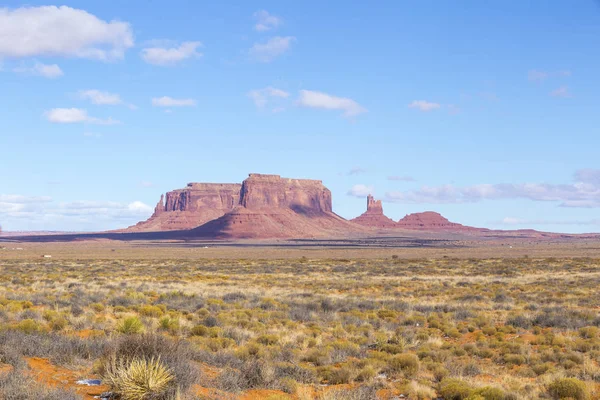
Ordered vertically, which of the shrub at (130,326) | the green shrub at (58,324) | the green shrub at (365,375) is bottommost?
the green shrub at (365,375)

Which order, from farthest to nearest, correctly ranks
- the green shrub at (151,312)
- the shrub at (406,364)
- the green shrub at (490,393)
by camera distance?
1. the green shrub at (151,312)
2. the shrub at (406,364)
3. the green shrub at (490,393)

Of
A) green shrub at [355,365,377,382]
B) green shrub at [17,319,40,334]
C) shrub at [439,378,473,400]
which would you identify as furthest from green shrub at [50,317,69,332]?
shrub at [439,378,473,400]

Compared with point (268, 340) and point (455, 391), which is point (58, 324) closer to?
point (268, 340)

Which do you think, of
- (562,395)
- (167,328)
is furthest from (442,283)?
(562,395)

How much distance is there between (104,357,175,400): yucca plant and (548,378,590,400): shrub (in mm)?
6126

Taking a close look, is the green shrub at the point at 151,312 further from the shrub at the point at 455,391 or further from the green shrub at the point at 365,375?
the shrub at the point at 455,391

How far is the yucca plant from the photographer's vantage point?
26.9 feet

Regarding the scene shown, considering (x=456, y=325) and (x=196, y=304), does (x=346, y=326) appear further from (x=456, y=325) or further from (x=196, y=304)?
(x=196, y=304)

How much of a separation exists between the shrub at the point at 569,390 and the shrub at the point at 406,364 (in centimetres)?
266

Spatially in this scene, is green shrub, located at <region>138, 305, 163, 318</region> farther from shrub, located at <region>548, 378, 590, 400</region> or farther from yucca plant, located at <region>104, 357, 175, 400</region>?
shrub, located at <region>548, 378, 590, 400</region>

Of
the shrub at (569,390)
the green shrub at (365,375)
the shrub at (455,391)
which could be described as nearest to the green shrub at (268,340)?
the green shrub at (365,375)

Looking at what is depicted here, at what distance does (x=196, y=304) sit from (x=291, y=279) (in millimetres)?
16572

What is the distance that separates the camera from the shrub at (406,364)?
38.2 ft

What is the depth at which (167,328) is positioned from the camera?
52.6 ft
